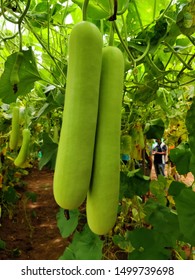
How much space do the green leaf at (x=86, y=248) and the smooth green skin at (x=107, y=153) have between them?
2.67 feet

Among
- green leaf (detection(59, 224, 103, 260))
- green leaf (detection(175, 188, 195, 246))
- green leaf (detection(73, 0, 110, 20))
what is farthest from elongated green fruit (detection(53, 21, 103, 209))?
green leaf (detection(59, 224, 103, 260))

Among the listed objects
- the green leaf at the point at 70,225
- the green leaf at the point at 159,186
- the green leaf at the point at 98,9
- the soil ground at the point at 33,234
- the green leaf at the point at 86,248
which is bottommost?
the soil ground at the point at 33,234

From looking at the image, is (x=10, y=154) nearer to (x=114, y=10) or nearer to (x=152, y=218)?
(x=152, y=218)

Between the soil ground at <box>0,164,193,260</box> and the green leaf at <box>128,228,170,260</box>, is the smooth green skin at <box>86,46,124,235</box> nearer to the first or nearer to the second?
the green leaf at <box>128,228,170,260</box>

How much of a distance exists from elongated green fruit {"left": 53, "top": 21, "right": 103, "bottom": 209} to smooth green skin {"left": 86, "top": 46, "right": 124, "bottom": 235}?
0.6 inches

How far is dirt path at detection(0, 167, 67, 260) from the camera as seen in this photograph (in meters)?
2.53

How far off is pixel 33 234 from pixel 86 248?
70.4 inches

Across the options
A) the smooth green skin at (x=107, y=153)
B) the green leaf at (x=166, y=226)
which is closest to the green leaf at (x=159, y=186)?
the green leaf at (x=166, y=226)

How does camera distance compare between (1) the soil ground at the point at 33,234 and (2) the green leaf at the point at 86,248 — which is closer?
(2) the green leaf at the point at 86,248

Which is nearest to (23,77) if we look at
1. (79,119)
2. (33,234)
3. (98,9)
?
(98,9)

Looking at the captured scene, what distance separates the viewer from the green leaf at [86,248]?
1.27 metres

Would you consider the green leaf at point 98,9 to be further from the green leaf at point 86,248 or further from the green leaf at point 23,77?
the green leaf at point 86,248

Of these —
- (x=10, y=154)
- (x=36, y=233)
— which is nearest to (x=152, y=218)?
(x=10, y=154)

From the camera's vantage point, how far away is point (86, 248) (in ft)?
4.34
